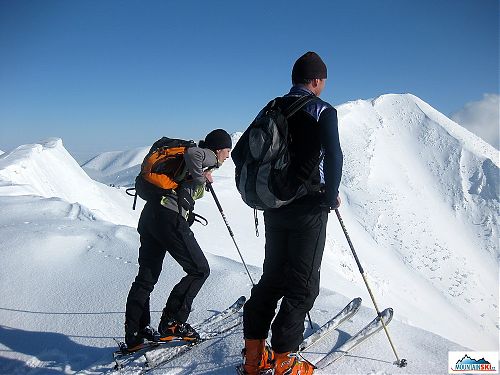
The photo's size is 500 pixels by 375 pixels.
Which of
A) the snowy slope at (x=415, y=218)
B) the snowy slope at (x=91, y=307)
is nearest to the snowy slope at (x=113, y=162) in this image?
the snowy slope at (x=415, y=218)

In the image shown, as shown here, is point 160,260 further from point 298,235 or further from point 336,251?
point 336,251

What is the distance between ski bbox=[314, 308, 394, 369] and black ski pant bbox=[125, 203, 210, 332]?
1.50m

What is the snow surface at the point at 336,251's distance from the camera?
14.2ft

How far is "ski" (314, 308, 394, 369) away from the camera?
11.9 feet

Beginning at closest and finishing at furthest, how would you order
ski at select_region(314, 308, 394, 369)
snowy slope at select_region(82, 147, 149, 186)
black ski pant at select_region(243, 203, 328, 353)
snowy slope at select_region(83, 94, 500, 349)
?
black ski pant at select_region(243, 203, 328, 353) → ski at select_region(314, 308, 394, 369) → snowy slope at select_region(83, 94, 500, 349) → snowy slope at select_region(82, 147, 149, 186)

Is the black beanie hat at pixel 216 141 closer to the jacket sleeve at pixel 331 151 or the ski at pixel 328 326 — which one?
the jacket sleeve at pixel 331 151

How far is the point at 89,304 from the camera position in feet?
17.2

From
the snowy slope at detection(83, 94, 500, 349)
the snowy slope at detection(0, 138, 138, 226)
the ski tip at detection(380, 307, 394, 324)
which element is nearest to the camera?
the ski tip at detection(380, 307, 394, 324)

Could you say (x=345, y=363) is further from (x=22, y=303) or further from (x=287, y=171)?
(x=22, y=303)

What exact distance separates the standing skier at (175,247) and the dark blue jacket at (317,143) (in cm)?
119

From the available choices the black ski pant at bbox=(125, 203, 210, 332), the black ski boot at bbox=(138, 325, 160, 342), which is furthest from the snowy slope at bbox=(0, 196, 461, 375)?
the black ski pant at bbox=(125, 203, 210, 332)

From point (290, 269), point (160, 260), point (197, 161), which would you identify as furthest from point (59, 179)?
point (290, 269)

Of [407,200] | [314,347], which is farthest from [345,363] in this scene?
[407,200]

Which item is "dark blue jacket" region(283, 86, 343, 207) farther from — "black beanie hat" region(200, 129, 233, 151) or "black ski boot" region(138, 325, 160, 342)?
"black ski boot" region(138, 325, 160, 342)
